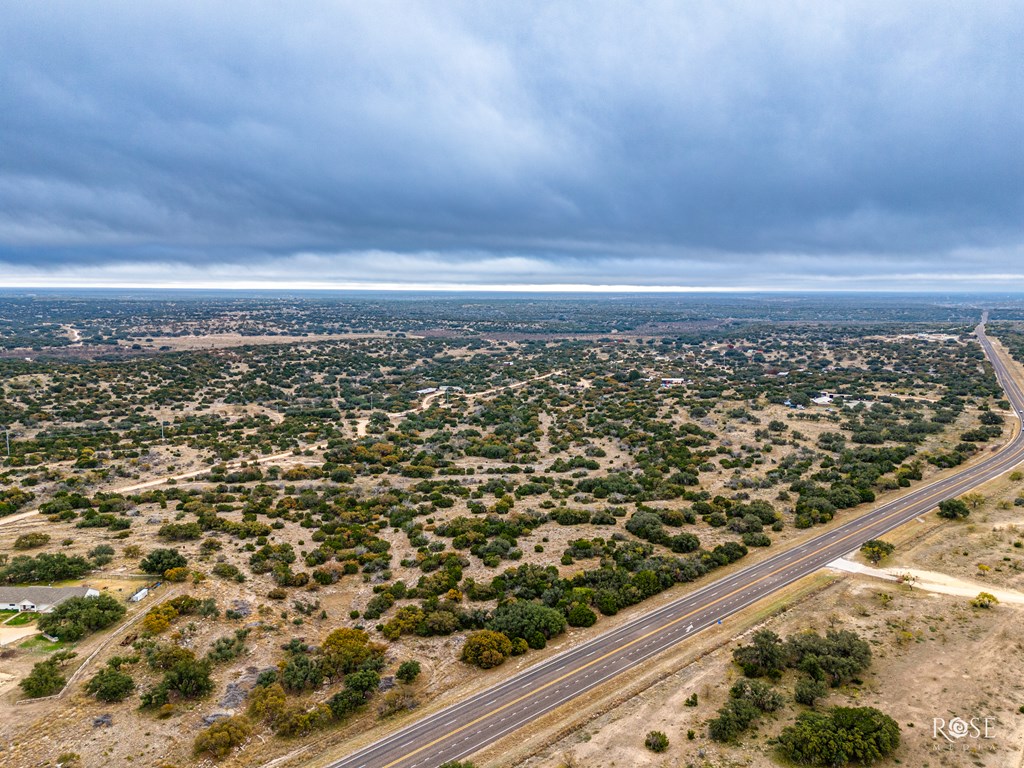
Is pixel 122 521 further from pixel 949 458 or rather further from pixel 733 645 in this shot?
pixel 949 458

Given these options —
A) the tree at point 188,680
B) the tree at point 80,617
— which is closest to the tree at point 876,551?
the tree at point 188,680

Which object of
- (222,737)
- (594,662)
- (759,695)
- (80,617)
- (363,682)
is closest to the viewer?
(222,737)

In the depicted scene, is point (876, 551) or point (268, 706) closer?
point (268, 706)

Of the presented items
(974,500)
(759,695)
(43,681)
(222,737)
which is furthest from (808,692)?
(974,500)

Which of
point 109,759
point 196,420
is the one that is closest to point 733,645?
point 109,759

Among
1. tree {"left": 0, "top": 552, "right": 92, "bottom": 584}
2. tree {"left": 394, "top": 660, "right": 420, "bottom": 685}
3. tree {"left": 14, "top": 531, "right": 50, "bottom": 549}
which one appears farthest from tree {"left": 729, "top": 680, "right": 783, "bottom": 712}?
tree {"left": 14, "top": 531, "right": 50, "bottom": 549}

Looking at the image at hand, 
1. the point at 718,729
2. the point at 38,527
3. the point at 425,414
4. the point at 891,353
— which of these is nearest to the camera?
the point at 718,729

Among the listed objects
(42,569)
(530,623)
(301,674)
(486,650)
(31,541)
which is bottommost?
(486,650)

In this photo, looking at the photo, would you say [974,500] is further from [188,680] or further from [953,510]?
[188,680]
